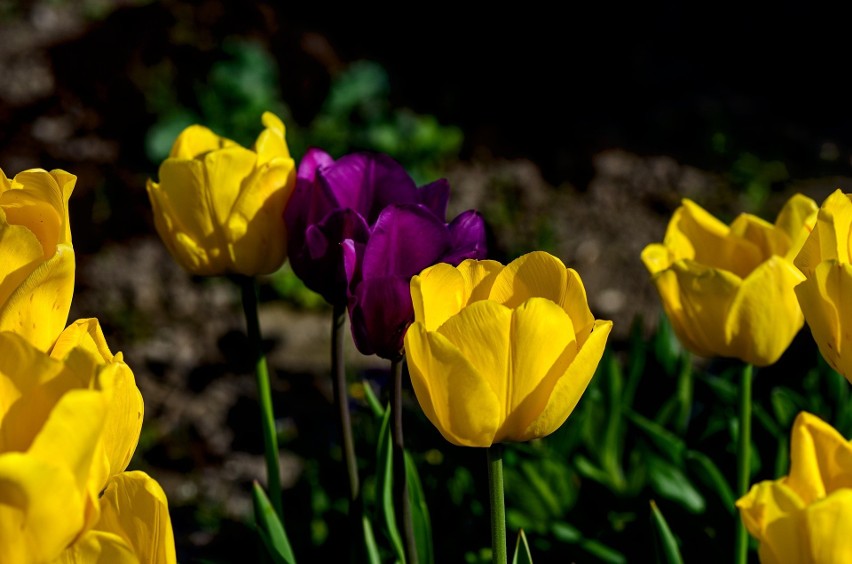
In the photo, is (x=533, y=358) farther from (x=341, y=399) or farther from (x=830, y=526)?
(x=341, y=399)

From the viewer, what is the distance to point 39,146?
347cm

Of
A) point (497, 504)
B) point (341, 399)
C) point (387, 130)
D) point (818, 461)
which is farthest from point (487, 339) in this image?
point (387, 130)

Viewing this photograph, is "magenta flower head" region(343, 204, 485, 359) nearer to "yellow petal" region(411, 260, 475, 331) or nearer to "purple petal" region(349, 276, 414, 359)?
"purple petal" region(349, 276, 414, 359)

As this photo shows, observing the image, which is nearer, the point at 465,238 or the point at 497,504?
the point at 497,504

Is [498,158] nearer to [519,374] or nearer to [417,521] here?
[417,521]

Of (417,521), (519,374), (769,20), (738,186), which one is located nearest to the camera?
Answer: (519,374)

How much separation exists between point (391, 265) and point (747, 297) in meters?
0.36

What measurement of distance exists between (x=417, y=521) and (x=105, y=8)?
3.23m

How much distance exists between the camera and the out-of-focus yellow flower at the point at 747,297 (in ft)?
3.64

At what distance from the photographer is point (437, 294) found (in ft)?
2.85

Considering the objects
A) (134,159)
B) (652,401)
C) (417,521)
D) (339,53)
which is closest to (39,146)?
(134,159)

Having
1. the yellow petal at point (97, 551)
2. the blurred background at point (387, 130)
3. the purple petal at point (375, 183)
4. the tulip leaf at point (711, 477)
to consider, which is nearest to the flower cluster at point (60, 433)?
the yellow petal at point (97, 551)

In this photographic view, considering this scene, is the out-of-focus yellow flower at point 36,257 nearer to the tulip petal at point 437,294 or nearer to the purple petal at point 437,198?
the tulip petal at point 437,294

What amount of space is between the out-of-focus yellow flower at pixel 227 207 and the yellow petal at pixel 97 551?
48 cm
